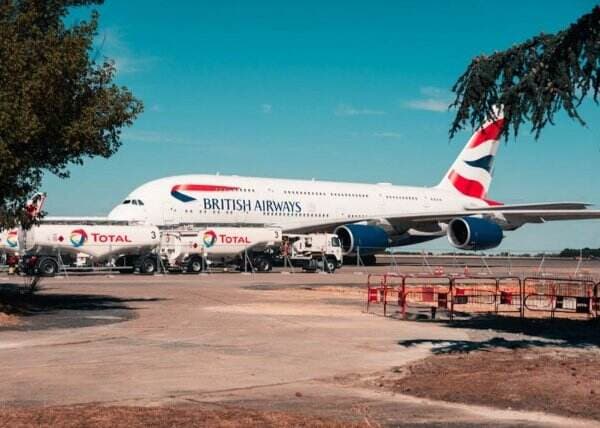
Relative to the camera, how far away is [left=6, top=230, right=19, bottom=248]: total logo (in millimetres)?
41297

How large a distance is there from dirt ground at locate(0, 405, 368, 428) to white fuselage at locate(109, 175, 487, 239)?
37.5 metres

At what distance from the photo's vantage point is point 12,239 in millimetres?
41594

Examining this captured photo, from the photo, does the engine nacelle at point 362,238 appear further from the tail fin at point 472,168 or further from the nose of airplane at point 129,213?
the tail fin at point 472,168

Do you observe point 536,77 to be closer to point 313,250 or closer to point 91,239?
point 91,239

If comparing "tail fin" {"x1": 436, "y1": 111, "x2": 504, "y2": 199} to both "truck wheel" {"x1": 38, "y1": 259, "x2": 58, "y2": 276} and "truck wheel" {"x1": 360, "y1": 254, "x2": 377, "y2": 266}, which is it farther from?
"truck wheel" {"x1": 38, "y1": 259, "x2": 58, "y2": 276}

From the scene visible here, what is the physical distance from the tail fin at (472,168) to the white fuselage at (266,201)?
10.2 ft

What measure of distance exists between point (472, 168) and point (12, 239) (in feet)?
123

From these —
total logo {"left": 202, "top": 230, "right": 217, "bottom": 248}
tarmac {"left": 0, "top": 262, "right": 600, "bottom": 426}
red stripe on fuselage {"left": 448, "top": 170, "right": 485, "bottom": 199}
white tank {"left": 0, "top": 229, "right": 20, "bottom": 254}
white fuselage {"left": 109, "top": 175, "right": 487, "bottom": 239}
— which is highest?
red stripe on fuselage {"left": 448, "top": 170, "right": 485, "bottom": 199}

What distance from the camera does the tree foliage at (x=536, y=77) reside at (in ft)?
41.2

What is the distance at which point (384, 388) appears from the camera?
1090cm

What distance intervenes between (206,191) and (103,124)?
1122 inches

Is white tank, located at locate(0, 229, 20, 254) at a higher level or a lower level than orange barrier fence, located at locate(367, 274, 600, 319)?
higher

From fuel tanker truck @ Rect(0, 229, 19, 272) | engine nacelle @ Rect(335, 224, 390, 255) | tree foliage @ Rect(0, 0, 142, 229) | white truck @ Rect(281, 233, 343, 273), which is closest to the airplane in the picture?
engine nacelle @ Rect(335, 224, 390, 255)

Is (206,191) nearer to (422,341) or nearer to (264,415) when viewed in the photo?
(422,341)
